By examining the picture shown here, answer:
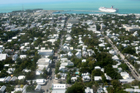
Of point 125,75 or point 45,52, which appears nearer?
point 125,75

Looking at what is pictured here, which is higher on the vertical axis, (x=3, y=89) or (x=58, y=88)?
(x=58, y=88)

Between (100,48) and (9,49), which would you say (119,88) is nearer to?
(100,48)

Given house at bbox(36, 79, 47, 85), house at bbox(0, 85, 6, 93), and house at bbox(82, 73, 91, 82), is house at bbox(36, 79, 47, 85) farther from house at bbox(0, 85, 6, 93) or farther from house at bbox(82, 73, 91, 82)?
house at bbox(82, 73, 91, 82)

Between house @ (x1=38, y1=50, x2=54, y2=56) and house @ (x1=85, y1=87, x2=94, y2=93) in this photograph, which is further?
house @ (x1=38, y1=50, x2=54, y2=56)

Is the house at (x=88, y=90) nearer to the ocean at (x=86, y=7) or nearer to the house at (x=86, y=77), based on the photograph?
the house at (x=86, y=77)

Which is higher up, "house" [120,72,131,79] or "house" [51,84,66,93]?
"house" [120,72,131,79]

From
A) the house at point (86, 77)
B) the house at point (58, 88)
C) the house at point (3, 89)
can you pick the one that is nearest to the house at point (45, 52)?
the house at point (86, 77)

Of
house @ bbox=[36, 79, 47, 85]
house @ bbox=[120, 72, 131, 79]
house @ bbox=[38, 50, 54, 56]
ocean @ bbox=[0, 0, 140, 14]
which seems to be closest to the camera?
house @ bbox=[36, 79, 47, 85]

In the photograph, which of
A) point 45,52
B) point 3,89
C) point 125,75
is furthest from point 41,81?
point 125,75

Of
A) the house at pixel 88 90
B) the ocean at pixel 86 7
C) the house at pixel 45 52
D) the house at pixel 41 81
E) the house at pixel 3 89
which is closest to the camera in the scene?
the house at pixel 88 90

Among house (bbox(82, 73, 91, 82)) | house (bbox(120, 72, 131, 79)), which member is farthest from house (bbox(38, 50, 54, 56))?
house (bbox(120, 72, 131, 79))

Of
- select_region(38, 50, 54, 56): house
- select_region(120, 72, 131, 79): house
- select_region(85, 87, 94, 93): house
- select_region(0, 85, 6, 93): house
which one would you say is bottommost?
select_region(0, 85, 6, 93): house

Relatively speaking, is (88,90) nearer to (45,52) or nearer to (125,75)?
(125,75)
